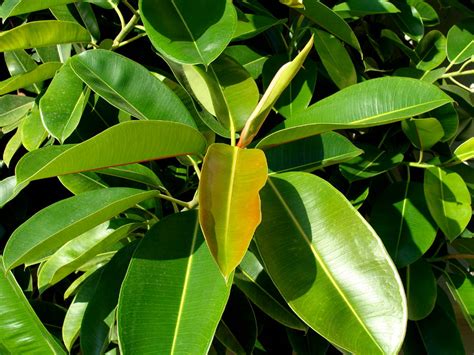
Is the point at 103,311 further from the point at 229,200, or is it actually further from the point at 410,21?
the point at 410,21

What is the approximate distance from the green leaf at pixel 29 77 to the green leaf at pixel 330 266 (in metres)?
0.52

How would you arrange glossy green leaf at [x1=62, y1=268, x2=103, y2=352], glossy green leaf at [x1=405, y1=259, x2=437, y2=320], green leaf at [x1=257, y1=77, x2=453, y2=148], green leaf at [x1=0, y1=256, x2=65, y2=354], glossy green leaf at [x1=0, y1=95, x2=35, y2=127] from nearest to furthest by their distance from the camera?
green leaf at [x1=257, y1=77, x2=453, y2=148] < green leaf at [x1=0, y1=256, x2=65, y2=354] < glossy green leaf at [x1=62, y1=268, x2=103, y2=352] < glossy green leaf at [x1=405, y1=259, x2=437, y2=320] < glossy green leaf at [x1=0, y1=95, x2=35, y2=127]

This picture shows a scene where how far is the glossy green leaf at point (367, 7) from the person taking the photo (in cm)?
123

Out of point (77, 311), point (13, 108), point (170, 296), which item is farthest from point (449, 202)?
point (13, 108)

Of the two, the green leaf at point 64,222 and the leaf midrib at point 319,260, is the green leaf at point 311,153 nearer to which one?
the leaf midrib at point 319,260

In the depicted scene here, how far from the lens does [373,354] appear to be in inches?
28.0

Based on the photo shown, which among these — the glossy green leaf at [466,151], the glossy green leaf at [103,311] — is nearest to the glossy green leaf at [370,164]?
the glossy green leaf at [466,151]

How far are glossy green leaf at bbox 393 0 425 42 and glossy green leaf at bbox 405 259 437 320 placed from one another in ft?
1.78

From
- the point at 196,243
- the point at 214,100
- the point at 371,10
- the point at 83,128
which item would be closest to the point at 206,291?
the point at 196,243

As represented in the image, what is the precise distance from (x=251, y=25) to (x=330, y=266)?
0.57 m

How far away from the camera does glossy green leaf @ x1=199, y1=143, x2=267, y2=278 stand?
688mm

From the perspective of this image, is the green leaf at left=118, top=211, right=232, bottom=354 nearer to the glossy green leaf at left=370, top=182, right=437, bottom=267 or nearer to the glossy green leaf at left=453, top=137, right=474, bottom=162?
the glossy green leaf at left=370, top=182, right=437, bottom=267

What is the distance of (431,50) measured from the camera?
1.41 m

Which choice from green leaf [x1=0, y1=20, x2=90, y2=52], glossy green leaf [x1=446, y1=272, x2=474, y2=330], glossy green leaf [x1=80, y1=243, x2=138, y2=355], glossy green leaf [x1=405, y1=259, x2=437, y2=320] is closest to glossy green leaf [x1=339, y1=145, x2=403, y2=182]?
glossy green leaf [x1=405, y1=259, x2=437, y2=320]
